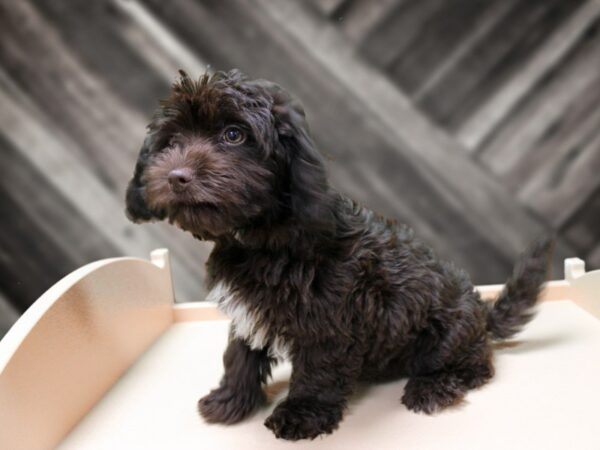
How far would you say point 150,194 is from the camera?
1001mm

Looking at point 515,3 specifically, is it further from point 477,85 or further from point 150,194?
point 150,194

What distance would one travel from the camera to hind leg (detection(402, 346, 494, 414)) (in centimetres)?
123

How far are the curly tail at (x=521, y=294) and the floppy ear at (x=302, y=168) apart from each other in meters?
0.68

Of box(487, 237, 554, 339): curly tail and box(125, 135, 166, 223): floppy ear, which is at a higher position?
box(487, 237, 554, 339): curly tail

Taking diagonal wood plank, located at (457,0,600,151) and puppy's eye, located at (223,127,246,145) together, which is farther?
diagonal wood plank, located at (457,0,600,151)

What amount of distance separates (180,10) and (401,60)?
74 cm

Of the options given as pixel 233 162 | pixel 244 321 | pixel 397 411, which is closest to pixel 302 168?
pixel 233 162

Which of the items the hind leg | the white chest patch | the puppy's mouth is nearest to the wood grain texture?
the hind leg

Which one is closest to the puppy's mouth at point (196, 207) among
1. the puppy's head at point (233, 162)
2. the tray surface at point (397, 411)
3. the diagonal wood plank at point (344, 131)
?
the puppy's head at point (233, 162)

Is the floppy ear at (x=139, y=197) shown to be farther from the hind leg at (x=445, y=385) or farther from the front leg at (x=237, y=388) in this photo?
the hind leg at (x=445, y=385)

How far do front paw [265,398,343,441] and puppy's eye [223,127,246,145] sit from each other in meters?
0.58

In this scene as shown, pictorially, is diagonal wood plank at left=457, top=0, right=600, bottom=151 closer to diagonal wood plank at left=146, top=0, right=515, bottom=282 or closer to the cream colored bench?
diagonal wood plank at left=146, top=0, right=515, bottom=282

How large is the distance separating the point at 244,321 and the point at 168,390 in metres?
0.37

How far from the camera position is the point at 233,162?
98 centimetres
